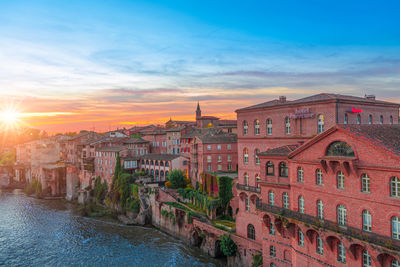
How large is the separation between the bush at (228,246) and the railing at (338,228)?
1061cm

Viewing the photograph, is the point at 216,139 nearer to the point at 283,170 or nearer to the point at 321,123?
the point at 321,123

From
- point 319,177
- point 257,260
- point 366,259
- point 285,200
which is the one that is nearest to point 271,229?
point 285,200

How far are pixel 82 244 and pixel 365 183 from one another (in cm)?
4618

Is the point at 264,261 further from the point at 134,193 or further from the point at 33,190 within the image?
the point at 33,190

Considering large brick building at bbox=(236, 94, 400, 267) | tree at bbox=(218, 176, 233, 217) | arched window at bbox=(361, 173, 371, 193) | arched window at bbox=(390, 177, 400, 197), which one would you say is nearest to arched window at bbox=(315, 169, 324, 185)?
large brick building at bbox=(236, 94, 400, 267)

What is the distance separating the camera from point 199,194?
56.8 meters

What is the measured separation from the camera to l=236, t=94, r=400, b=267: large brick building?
74.9ft

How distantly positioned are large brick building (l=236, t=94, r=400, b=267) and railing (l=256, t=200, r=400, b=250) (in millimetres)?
74

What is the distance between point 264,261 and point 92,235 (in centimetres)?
3477

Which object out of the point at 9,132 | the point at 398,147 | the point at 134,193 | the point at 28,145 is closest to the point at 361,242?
the point at 398,147

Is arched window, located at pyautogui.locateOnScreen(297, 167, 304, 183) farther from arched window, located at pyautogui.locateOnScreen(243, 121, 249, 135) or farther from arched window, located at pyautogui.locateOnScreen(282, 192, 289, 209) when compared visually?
arched window, located at pyautogui.locateOnScreen(243, 121, 249, 135)

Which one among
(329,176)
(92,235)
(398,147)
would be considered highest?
(398,147)

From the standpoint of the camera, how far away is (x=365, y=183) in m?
24.0

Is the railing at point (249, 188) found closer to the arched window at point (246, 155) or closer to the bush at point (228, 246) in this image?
the arched window at point (246, 155)
